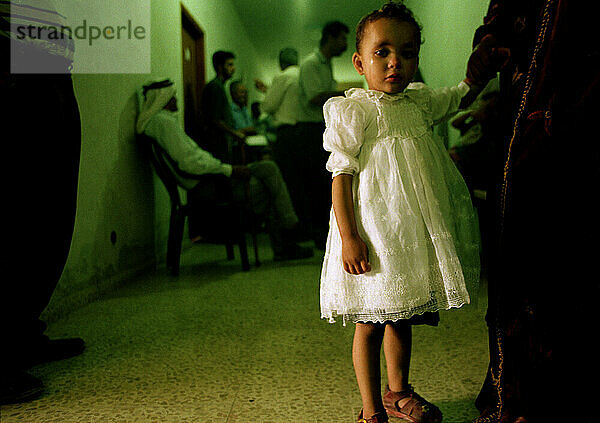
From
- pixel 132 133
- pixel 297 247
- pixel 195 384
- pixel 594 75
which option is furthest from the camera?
pixel 297 247

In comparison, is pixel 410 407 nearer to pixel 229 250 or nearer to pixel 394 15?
pixel 394 15

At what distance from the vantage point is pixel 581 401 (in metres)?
0.85

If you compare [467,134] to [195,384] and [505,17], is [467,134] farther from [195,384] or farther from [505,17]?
[195,384]

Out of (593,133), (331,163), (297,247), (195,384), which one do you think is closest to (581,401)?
(593,133)

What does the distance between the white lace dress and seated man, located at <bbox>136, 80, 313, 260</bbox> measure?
2064 mm

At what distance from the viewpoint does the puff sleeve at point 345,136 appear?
3.30 ft

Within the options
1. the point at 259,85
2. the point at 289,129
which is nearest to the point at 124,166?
the point at 289,129

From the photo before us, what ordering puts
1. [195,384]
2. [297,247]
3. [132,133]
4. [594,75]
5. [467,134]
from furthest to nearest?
[297,247]
[132,133]
[467,134]
[195,384]
[594,75]

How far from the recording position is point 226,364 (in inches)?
60.9

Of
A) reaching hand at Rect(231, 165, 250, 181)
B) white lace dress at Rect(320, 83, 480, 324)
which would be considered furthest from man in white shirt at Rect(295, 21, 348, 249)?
white lace dress at Rect(320, 83, 480, 324)

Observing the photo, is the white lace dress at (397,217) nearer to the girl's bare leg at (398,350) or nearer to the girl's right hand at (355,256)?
the girl's right hand at (355,256)

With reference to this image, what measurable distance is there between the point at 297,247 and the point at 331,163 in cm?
244

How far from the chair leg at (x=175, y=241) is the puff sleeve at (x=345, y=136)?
217 centimetres

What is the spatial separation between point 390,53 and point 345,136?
0.17 m
